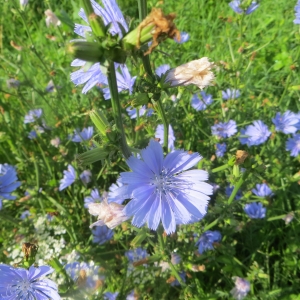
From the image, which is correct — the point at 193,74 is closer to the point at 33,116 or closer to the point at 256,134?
the point at 256,134

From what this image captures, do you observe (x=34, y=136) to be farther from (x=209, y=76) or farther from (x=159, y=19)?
(x=159, y=19)

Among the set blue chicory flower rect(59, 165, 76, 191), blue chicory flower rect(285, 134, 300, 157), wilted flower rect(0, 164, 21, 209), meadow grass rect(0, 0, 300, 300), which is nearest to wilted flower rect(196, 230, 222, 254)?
meadow grass rect(0, 0, 300, 300)

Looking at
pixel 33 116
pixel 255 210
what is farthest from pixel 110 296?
pixel 33 116

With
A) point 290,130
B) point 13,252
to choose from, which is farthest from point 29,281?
point 290,130

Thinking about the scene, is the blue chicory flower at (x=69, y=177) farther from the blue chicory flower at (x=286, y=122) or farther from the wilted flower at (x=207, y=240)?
the blue chicory flower at (x=286, y=122)

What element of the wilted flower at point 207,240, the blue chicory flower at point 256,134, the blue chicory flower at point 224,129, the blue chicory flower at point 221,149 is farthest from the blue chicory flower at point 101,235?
the blue chicory flower at point 256,134
